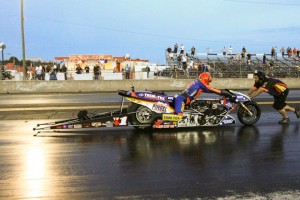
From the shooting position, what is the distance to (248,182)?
5.64 meters

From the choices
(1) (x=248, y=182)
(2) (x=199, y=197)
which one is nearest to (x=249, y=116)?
(1) (x=248, y=182)

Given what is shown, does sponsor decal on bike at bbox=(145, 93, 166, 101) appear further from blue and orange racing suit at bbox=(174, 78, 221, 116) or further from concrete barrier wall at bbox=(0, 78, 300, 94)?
concrete barrier wall at bbox=(0, 78, 300, 94)

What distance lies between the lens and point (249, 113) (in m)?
10.6

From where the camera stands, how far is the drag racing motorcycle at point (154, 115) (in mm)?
9430

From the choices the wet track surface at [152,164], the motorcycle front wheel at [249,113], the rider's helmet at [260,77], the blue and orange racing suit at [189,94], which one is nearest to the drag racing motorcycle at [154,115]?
the blue and orange racing suit at [189,94]

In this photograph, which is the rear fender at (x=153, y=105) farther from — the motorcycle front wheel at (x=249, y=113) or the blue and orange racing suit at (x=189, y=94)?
the motorcycle front wheel at (x=249, y=113)

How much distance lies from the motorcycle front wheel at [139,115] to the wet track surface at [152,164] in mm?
232

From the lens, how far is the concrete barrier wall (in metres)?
28.5

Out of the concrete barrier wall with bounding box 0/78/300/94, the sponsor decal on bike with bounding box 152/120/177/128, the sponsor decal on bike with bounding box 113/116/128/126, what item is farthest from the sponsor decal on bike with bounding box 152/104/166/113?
the concrete barrier wall with bounding box 0/78/300/94

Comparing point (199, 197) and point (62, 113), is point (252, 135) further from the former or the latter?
point (62, 113)

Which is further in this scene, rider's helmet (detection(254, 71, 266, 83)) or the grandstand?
the grandstand

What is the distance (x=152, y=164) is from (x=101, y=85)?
23.3m

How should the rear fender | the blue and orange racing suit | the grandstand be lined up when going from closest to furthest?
the rear fender
the blue and orange racing suit
the grandstand

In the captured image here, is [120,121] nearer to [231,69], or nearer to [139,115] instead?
[139,115]
